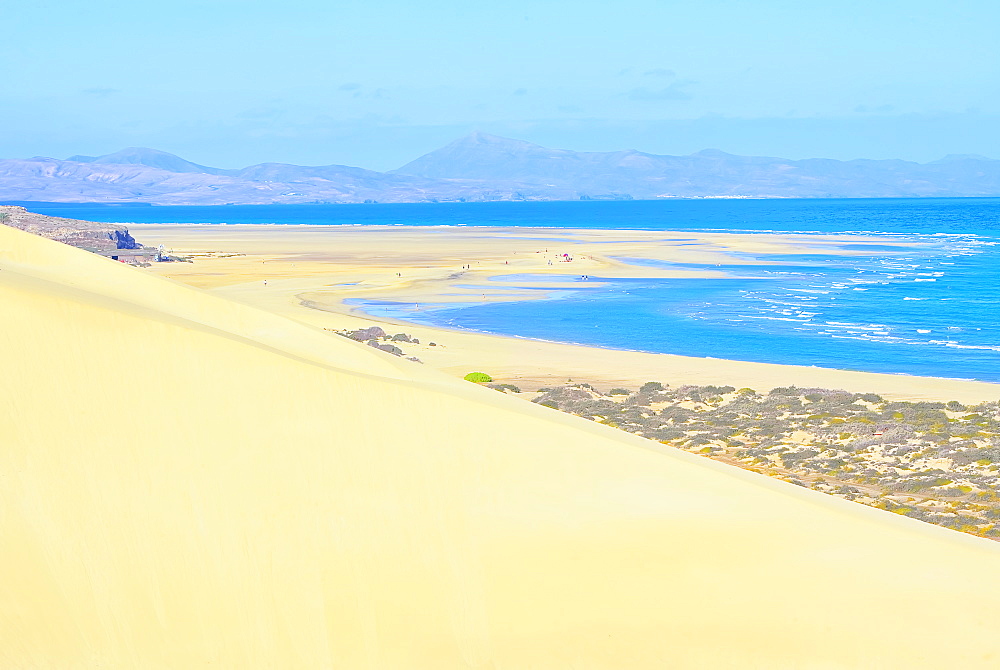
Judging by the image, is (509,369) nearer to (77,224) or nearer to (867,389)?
(867,389)

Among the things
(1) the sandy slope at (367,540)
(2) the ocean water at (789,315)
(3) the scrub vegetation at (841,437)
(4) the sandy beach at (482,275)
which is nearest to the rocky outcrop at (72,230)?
(4) the sandy beach at (482,275)

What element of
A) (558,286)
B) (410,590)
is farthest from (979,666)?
(558,286)

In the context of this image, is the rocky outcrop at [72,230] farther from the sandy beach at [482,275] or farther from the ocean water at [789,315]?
the ocean water at [789,315]

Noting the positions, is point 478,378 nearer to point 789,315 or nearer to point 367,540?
point 367,540

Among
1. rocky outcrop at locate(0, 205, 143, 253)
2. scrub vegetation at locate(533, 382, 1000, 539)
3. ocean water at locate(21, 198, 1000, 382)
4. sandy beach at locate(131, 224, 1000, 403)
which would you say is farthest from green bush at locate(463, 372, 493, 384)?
rocky outcrop at locate(0, 205, 143, 253)

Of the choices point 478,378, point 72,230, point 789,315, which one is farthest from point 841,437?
point 72,230

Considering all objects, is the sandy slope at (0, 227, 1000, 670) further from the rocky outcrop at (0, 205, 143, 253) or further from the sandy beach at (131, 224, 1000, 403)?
the rocky outcrop at (0, 205, 143, 253)

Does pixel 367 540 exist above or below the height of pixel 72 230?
below
